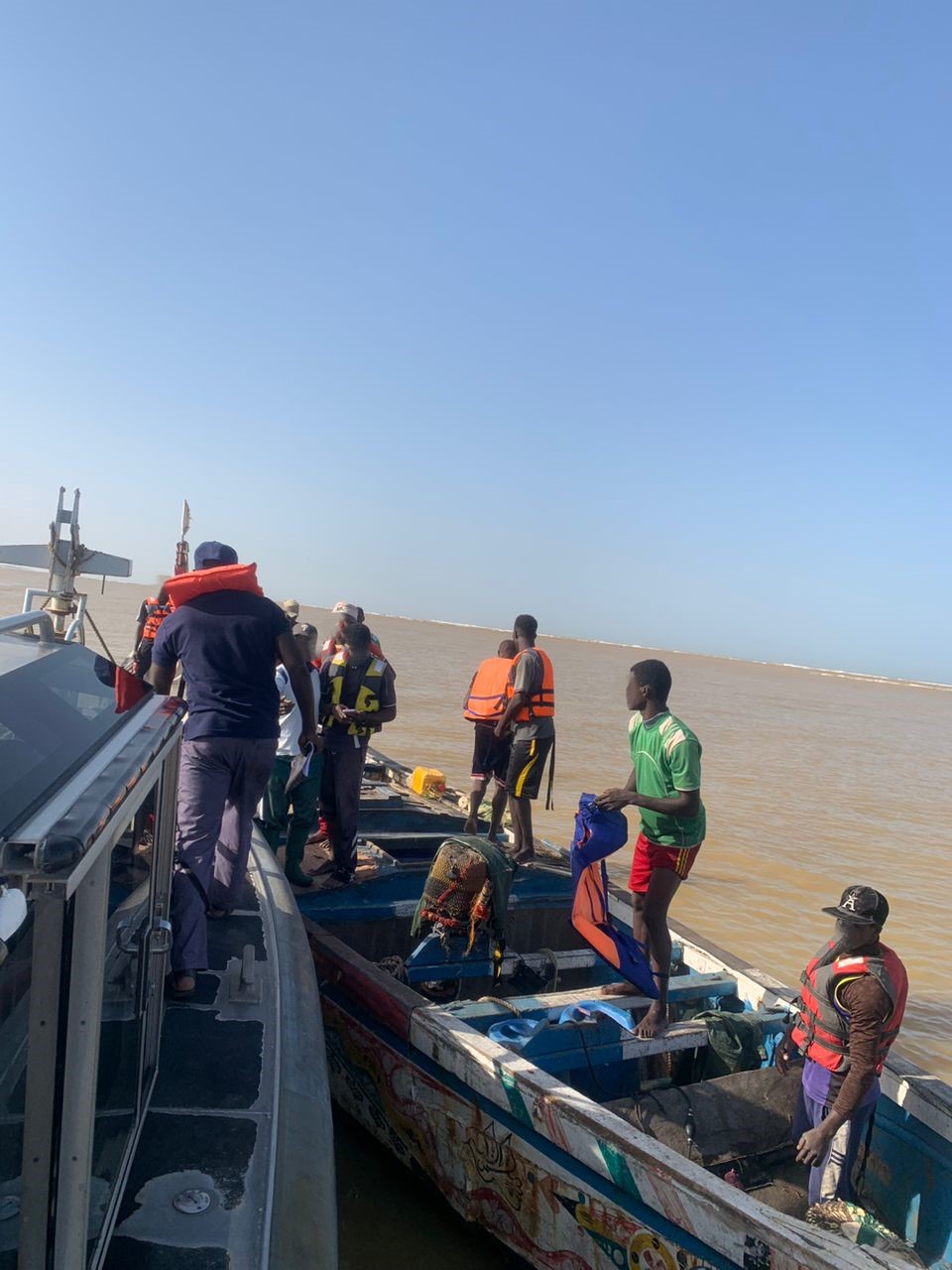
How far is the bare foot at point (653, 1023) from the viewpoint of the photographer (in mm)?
4090

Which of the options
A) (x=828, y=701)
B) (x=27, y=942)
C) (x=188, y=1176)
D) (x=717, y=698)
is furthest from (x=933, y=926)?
(x=828, y=701)

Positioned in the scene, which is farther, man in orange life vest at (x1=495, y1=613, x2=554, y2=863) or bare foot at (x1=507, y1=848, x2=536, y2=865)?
man in orange life vest at (x1=495, y1=613, x2=554, y2=863)

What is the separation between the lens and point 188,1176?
93.3 inches

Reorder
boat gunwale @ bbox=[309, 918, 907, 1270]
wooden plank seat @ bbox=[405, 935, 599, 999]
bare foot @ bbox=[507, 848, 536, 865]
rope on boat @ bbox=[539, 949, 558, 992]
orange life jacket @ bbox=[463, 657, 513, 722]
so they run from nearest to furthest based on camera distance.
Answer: boat gunwale @ bbox=[309, 918, 907, 1270]
wooden plank seat @ bbox=[405, 935, 599, 999]
rope on boat @ bbox=[539, 949, 558, 992]
bare foot @ bbox=[507, 848, 536, 865]
orange life jacket @ bbox=[463, 657, 513, 722]

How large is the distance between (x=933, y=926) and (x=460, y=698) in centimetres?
1406

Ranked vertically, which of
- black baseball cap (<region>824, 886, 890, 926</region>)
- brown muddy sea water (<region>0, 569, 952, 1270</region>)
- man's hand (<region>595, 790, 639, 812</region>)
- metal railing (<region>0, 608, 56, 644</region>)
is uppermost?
metal railing (<region>0, 608, 56, 644</region>)

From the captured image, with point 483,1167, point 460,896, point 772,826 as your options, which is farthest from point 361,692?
point 772,826

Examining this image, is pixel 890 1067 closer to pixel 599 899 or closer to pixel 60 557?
pixel 599 899

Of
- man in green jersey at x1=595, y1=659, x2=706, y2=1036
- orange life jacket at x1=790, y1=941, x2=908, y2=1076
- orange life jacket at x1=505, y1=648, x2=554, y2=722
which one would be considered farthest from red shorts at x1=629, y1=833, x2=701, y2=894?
orange life jacket at x1=505, y1=648, x2=554, y2=722

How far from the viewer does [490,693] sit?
6941mm

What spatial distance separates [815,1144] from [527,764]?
3.51 m

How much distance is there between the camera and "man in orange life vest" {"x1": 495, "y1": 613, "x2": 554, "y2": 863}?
21.4ft

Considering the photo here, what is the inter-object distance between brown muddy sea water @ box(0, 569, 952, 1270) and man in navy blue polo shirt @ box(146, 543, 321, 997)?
1859 mm

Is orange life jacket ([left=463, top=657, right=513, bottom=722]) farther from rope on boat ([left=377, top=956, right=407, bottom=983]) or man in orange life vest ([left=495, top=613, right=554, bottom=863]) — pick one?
rope on boat ([left=377, top=956, right=407, bottom=983])
